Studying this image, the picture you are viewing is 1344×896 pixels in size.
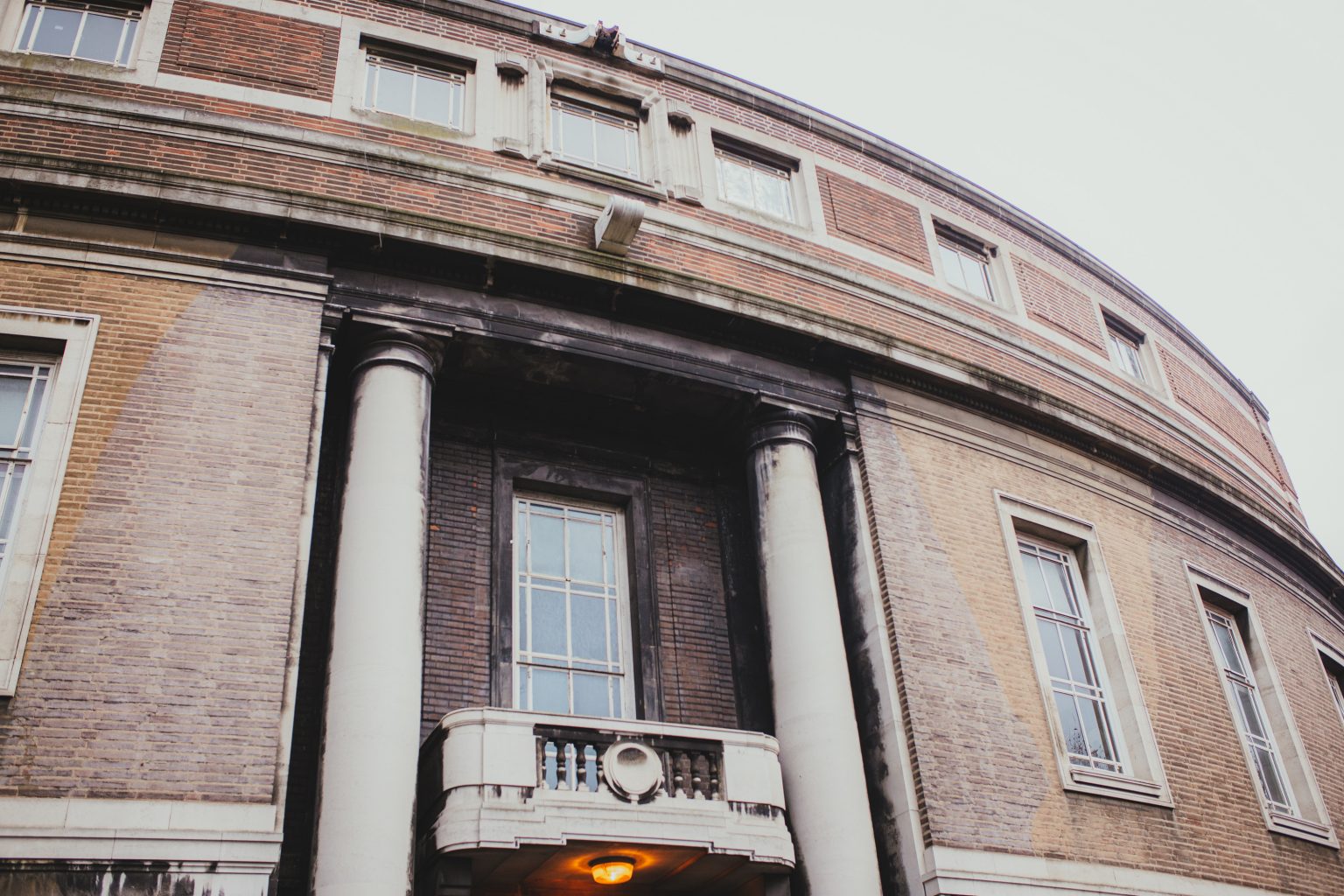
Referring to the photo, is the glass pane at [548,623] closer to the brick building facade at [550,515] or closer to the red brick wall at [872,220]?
the brick building facade at [550,515]

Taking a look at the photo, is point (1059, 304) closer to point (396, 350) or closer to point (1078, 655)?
point (1078, 655)

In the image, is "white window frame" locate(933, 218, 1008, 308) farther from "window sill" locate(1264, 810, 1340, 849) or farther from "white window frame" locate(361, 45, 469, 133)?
"window sill" locate(1264, 810, 1340, 849)

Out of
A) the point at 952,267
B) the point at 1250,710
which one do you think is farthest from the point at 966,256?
the point at 1250,710

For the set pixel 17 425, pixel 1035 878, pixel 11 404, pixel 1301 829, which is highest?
pixel 11 404

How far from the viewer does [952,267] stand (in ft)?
52.4

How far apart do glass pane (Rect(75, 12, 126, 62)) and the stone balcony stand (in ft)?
26.6

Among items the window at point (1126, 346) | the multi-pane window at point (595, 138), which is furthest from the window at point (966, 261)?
the multi-pane window at point (595, 138)

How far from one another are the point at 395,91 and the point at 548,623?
21.1ft

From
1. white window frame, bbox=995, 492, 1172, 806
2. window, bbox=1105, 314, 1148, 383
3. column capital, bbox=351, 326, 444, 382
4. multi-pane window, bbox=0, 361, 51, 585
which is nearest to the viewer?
multi-pane window, bbox=0, 361, 51, 585

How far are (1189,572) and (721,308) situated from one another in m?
7.75

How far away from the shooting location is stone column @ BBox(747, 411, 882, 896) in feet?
32.1

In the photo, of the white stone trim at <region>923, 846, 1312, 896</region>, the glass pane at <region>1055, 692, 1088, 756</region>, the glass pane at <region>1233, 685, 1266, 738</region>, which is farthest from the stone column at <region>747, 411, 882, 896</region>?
the glass pane at <region>1233, 685, 1266, 738</region>

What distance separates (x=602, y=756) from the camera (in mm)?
9125

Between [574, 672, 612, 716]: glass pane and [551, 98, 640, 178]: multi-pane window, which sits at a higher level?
[551, 98, 640, 178]: multi-pane window
